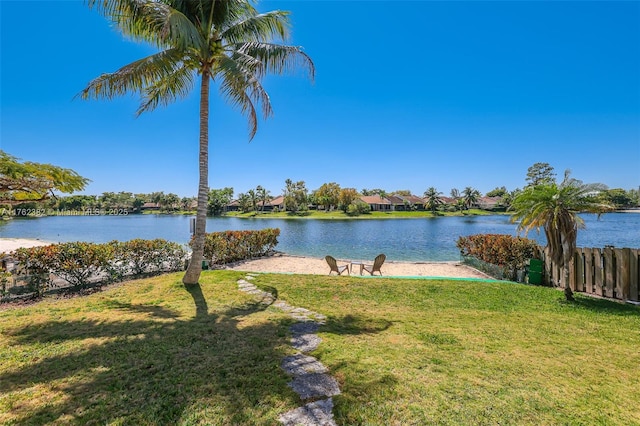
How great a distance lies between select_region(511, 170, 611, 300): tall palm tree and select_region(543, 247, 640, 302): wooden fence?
0.92 metres

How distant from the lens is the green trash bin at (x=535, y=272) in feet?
31.6

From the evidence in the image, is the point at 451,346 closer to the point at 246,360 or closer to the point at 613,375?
the point at 613,375

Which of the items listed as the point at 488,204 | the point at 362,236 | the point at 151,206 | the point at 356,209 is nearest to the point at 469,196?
the point at 488,204

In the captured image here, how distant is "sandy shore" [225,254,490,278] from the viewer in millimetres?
11961

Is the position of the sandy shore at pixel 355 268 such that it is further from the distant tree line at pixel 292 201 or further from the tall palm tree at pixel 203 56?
the distant tree line at pixel 292 201

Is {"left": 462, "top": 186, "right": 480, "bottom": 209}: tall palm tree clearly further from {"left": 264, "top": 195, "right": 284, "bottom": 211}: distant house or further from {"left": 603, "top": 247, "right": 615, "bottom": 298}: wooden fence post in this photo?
{"left": 603, "top": 247, "right": 615, "bottom": 298}: wooden fence post

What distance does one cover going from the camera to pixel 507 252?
1088 centimetres

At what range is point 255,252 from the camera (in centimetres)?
1534

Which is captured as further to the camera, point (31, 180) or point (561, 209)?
point (561, 209)

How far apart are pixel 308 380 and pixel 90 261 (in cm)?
786

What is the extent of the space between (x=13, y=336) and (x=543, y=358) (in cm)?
783

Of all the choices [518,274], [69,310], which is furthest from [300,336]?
[518,274]

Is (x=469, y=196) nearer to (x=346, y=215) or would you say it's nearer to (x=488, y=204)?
(x=488, y=204)

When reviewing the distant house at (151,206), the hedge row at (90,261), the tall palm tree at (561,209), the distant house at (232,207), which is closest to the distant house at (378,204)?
the distant house at (232,207)
